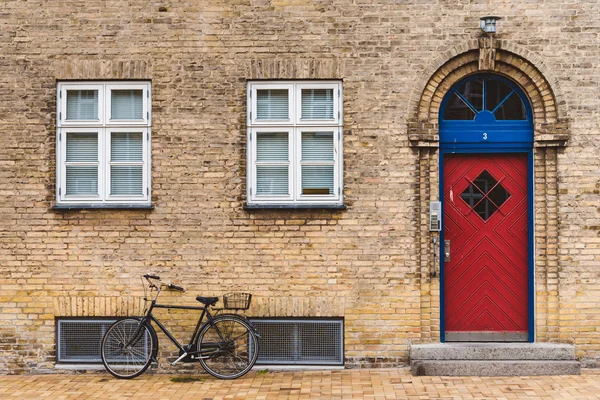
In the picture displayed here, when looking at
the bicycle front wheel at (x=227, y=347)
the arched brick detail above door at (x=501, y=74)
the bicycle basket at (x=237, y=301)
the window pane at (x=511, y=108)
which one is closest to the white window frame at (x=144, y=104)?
the bicycle basket at (x=237, y=301)

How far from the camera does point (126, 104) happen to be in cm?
1025

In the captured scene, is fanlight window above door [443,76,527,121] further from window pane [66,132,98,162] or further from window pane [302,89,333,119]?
window pane [66,132,98,162]

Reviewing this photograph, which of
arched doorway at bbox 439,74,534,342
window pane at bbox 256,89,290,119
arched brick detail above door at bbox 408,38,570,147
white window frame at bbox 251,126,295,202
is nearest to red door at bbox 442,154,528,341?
arched doorway at bbox 439,74,534,342

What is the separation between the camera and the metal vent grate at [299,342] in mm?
10070

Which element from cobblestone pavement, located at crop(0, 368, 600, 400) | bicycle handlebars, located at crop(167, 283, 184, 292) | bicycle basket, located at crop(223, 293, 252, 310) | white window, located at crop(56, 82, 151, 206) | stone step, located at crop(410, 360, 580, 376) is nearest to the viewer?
cobblestone pavement, located at crop(0, 368, 600, 400)

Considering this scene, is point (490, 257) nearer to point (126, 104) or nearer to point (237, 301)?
point (237, 301)

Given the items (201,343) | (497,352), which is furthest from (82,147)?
(497,352)

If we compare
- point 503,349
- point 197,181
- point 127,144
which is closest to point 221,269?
point 197,181

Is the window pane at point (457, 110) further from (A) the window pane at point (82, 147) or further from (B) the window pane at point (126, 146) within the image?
(A) the window pane at point (82, 147)

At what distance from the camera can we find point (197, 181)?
33.1 feet

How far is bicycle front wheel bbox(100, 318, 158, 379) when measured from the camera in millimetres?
9664

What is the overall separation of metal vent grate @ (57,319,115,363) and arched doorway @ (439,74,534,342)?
14.6 ft

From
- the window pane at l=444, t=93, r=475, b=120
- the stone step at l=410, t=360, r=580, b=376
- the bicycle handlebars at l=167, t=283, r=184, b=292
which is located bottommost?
the stone step at l=410, t=360, r=580, b=376

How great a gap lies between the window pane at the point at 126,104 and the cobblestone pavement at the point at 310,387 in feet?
10.9
